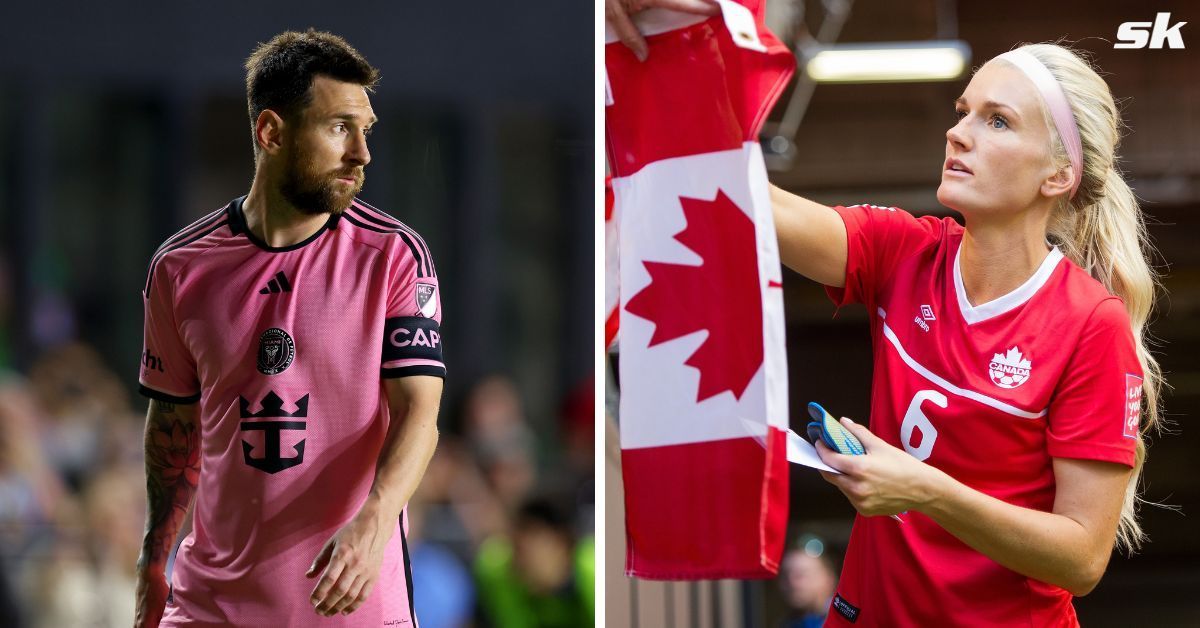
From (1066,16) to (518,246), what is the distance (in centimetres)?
115

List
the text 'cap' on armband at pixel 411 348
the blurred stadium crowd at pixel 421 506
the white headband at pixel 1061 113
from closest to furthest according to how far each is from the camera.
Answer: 1. the white headband at pixel 1061 113
2. the text 'cap' on armband at pixel 411 348
3. the blurred stadium crowd at pixel 421 506

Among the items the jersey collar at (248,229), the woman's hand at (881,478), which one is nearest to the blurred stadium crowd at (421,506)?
the jersey collar at (248,229)

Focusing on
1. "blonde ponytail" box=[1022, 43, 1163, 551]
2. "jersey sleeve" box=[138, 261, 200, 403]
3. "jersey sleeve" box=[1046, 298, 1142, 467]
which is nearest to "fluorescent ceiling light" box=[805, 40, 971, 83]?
"blonde ponytail" box=[1022, 43, 1163, 551]

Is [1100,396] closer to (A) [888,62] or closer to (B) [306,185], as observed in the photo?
(A) [888,62]

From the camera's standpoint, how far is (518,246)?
2.40 metres

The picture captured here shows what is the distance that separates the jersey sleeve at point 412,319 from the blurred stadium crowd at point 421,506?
149mm

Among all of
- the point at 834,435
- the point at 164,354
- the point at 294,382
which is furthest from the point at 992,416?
the point at 164,354

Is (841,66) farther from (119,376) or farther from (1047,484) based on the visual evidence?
(119,376)

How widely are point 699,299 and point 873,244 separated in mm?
387

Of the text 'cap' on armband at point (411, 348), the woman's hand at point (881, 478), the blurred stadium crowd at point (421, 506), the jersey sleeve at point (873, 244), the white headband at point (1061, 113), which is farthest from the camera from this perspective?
the blurred stadium crowd at point (421, 506)

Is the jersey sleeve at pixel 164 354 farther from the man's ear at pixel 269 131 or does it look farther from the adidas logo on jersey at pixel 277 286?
the man's ear at pixel 269 131

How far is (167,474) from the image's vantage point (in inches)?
79.3

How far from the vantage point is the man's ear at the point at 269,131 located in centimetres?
203

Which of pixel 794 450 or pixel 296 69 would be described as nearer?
pixel 794 450
